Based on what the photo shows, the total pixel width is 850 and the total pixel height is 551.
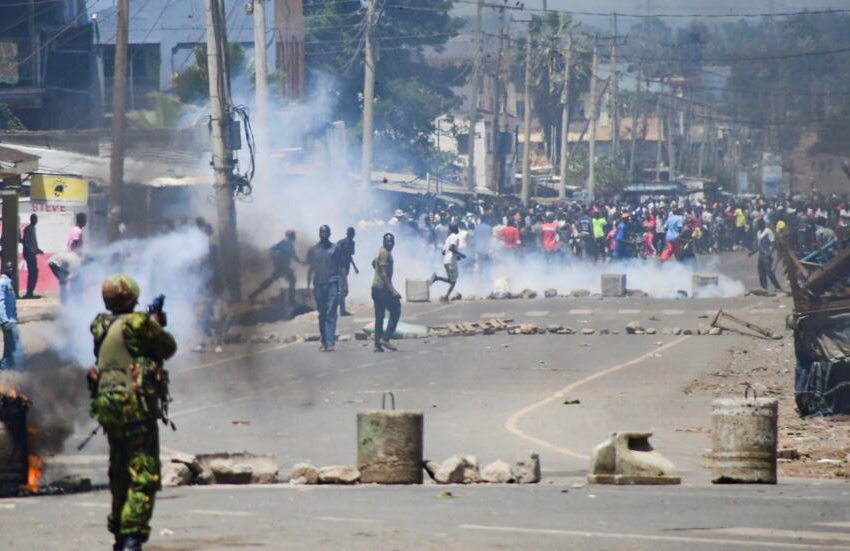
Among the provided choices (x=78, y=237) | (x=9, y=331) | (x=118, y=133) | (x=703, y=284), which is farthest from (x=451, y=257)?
(x=9, y=331)

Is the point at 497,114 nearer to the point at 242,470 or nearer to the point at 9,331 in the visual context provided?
the point at 9,331

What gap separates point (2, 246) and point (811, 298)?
1530 centimetres

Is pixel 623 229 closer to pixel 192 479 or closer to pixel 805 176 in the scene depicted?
pixel 192 479

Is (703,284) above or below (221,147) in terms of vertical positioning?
below

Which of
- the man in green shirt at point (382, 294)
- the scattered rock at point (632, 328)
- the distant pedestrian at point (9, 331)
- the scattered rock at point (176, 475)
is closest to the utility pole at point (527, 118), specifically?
the scattered rock at point (632, 328)

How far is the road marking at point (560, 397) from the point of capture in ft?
38.0

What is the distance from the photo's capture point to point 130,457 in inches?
238

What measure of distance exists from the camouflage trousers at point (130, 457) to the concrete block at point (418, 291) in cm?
2249

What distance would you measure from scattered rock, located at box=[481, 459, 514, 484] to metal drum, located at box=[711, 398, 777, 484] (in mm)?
1498

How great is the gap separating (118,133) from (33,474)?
1541 cm

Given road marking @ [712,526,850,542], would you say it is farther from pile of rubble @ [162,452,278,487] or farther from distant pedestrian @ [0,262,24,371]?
distant pedestrian @ [0,262,24,371]

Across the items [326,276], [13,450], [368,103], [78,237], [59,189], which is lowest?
[13,450]

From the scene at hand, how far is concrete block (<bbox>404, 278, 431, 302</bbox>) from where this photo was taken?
28594mm

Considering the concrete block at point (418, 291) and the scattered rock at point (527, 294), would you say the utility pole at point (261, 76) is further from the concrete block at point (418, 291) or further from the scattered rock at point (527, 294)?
the scattered rock at point (527, 294)
